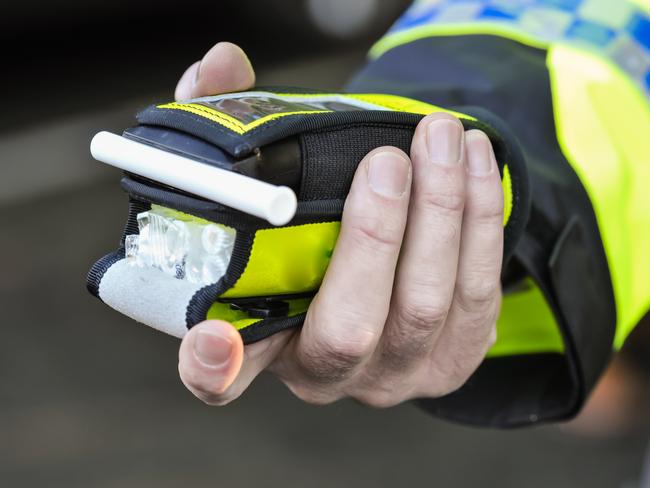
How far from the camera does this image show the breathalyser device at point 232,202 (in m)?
0.51

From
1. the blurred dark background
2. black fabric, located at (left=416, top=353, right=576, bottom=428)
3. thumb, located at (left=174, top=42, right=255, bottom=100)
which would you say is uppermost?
thumb, located at (left=174, top=42, right=255, bottom=100)

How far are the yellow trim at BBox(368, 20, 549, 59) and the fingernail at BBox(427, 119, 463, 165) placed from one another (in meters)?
0.34

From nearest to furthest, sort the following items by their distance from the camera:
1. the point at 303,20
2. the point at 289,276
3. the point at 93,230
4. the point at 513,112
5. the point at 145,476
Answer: the point at 289,276, the point at 513,112, the point at 145,476, the point at 93,230, the point at 303,20

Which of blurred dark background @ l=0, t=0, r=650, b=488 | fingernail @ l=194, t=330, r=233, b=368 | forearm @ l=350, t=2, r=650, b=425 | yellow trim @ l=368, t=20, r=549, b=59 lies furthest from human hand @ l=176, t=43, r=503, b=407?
blurred dark background @ l=0, t=0, r=650, b=488

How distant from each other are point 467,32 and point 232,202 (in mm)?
513

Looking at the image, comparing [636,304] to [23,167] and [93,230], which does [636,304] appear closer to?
[93,230]

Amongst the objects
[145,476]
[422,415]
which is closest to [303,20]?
[422,415]

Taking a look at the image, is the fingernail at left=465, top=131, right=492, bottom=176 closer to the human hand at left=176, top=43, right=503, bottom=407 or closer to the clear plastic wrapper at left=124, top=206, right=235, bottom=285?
the human hand at left=176, top=43, right=503, bottom=407

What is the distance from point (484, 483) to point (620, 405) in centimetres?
40

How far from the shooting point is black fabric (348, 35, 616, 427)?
75 cm

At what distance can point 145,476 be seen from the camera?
1.68 metres

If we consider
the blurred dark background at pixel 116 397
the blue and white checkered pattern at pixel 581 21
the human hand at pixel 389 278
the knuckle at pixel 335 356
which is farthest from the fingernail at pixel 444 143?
the blurred dark background at pixel 116 397

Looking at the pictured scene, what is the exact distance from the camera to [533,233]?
2.44ft

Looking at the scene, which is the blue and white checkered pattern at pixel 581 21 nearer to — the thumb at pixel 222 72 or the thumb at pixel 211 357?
the thumb at pixel 222 72
